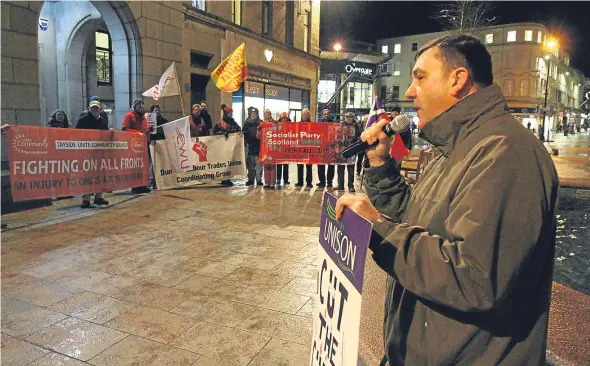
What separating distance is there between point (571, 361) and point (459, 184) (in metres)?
1.91

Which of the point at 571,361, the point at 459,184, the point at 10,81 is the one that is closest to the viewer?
the point at 459,184

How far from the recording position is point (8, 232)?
7043 millimetres

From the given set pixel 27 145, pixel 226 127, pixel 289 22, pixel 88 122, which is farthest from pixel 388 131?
pixel 289 22

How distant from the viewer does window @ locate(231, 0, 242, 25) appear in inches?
773

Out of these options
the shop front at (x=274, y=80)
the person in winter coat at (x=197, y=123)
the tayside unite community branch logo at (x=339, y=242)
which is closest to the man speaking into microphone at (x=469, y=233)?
the tayside unite community branch logo at (x=339, y=242)

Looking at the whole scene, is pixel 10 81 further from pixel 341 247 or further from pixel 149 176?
pixel 341 247

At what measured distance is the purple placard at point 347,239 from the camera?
4.98 feet

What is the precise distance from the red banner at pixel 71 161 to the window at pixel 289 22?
1642 cm

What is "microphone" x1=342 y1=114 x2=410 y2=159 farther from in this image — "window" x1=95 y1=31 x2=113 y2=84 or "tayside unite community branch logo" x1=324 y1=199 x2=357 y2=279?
"window" x1=95 y1=31 x2=113 y2=84

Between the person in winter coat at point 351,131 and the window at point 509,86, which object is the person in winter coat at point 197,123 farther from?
the window at point 509,86

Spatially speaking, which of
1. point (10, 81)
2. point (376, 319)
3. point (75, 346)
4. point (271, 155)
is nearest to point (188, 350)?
point (75, 346)

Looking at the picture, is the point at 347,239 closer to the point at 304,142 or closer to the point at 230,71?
the point at 304,142

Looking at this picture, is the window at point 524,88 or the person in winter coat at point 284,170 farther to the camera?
the window at point 524,88

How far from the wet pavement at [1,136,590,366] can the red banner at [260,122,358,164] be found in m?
3.53
